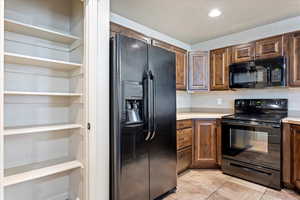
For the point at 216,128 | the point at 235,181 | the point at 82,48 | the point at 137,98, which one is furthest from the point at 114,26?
the point at 235,181

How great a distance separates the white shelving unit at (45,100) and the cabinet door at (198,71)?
2.26m

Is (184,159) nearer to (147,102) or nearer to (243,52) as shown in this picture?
(147,102)

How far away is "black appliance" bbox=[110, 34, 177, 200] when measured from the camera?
1684 mm

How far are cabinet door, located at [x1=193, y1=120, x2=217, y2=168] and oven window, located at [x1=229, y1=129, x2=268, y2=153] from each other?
294 millimetres

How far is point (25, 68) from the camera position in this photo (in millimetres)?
1798

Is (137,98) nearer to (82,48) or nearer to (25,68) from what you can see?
(82,48)

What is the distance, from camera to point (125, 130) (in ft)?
5.63

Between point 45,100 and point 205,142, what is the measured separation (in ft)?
8.05

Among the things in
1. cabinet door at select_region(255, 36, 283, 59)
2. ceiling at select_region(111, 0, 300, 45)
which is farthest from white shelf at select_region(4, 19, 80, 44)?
cabinet door at select_region(255, 36, 283, 59)

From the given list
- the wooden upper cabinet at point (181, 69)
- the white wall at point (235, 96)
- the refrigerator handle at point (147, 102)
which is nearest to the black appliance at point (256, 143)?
the white wall at point (235, 96)

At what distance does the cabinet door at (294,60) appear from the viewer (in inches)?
95.8

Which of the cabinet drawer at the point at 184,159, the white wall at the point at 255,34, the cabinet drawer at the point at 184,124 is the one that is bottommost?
the cabinet drawer at the point at 184,159

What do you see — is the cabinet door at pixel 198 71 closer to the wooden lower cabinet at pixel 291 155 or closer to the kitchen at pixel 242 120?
the kitchen at pixel 242 120

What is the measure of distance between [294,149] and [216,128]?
3.38ft
